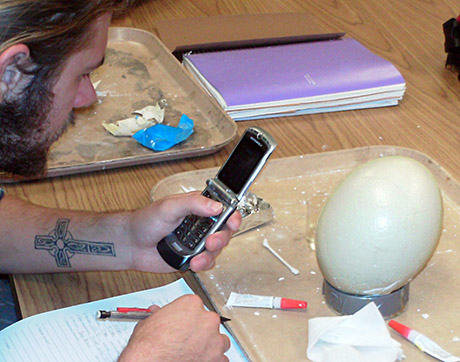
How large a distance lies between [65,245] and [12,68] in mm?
310

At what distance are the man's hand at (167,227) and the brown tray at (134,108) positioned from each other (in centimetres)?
26

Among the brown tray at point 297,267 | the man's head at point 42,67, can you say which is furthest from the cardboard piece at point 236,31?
the man's head at point 42,67

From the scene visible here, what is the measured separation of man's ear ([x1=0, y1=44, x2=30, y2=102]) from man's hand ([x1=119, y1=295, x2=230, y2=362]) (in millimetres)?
387

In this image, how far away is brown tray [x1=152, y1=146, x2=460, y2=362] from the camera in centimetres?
87

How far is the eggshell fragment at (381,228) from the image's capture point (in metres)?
0.85

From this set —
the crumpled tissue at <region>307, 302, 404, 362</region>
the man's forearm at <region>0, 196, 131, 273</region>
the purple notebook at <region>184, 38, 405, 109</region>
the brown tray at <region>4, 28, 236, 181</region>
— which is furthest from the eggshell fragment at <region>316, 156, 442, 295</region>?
the purple notebook at <region>184, 38, 405, 109</region>

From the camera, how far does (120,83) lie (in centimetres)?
153

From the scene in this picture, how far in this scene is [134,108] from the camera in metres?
1.43

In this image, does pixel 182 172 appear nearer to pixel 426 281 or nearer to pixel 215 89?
pixel 215 89

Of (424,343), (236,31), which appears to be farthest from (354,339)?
(236,31)

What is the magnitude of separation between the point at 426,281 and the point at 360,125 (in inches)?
19.9

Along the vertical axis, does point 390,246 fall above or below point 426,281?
above

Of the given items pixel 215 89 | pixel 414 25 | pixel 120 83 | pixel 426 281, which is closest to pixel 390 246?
pixel 426 281

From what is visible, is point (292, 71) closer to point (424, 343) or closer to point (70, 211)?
point (70, 211)
